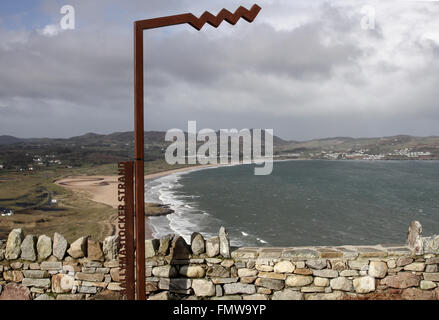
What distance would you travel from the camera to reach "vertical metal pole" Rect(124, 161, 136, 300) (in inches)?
165

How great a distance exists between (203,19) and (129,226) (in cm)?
297

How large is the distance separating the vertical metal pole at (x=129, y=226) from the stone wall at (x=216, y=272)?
84 centimetres

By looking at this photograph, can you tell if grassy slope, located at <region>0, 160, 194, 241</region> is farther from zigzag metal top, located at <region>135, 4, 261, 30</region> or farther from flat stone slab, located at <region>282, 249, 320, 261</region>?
zigzag metal top, located at <region>135, 4, 261, 30</region>

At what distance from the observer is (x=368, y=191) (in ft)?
212

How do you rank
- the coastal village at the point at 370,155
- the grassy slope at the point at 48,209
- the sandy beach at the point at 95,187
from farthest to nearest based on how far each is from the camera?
the coastal village at the point at 370,155 → the sandy beach at the point at 95,187 → the grassy slope at the point at 48,209

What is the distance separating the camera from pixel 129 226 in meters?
4.22

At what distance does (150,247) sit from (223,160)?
472 feet

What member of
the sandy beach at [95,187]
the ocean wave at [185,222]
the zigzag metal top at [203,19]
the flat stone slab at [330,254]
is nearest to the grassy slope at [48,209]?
the sandy beach at [95,187]

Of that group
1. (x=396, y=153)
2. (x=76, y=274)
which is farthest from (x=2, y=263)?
(x=396, y=153)

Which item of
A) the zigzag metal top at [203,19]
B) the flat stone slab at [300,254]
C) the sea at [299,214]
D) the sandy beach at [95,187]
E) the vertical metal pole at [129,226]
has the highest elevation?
the zigzag metal top at [203,19]

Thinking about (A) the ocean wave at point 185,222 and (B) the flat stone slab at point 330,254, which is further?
(A) the ocean wave at point 185,222

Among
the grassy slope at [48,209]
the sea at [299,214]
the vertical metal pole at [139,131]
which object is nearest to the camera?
the vertical metal pole at [139,131]

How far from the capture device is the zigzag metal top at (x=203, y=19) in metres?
4.11
